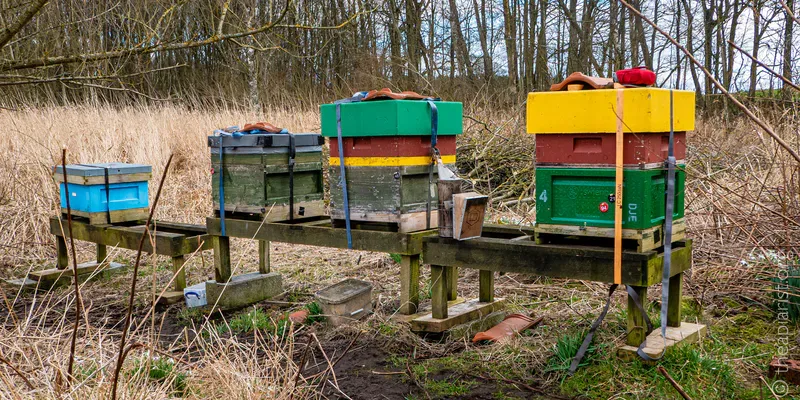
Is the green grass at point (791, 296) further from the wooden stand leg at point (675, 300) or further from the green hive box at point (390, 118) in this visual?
the green hive box at point (390, 118)

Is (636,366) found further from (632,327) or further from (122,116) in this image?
(122,116)

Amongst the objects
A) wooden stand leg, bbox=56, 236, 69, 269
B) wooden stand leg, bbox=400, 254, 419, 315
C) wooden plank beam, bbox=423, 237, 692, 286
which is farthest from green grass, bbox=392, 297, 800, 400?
wooden stand leg, bbox=56, 236, 69, 269

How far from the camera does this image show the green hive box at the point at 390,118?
481 cm

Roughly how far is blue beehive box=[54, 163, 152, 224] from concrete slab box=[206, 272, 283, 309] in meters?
1.41

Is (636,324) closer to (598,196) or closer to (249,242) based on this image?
(598,196)

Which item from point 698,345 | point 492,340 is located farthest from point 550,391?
point 698,345

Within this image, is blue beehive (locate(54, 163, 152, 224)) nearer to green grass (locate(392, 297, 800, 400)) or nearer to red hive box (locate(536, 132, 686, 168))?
green grass (locate(392, 297, 800, 400))

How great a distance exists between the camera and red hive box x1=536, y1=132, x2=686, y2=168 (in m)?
3.89

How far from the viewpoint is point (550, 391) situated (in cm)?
403

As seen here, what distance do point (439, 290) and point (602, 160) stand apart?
5.07 ft

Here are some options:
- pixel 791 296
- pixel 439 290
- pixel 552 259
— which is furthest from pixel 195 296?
pixel 791 296

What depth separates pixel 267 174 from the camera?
5746 mm

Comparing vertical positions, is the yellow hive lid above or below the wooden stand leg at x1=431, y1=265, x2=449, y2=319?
above

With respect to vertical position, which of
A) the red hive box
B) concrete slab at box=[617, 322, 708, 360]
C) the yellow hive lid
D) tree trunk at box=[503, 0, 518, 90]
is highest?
tree trunk at box=[503, 0, 518, 90]
